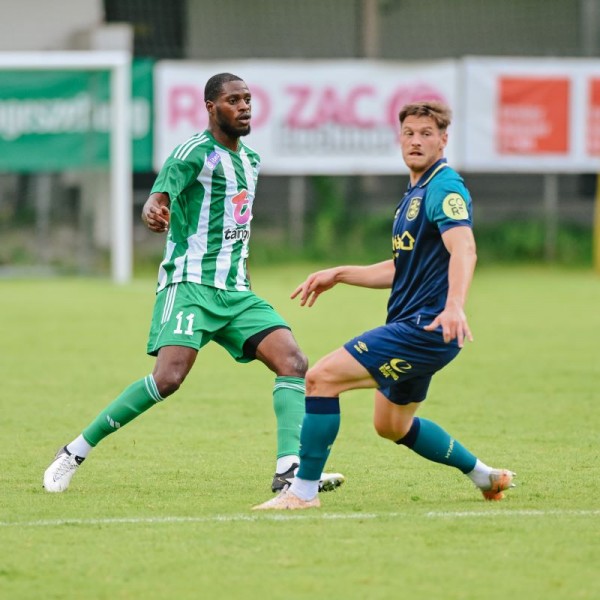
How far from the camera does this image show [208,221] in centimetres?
717

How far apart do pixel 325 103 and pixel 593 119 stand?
178 inches

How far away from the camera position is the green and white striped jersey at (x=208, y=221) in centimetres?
710

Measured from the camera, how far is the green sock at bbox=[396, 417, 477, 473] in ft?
21.2

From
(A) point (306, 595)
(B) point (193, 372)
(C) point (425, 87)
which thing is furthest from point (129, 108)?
(A) point (306, 595)

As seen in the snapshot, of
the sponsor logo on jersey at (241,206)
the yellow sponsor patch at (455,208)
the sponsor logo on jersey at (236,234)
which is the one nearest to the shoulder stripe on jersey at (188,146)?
the sponsor logo on jersey at (241,206)

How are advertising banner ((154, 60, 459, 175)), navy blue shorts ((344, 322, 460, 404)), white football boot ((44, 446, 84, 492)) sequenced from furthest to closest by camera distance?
advertising banner ((154, 60, 459, 175)), white football boot ((44, 446, 84, 492)), navy blue shorts ((344, 322, 460, 404))

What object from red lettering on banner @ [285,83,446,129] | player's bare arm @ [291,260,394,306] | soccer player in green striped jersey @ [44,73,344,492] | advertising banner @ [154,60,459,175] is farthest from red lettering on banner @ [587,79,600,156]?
player's bare arm @ [291,260,394,306]

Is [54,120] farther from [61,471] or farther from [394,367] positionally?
[394,367]

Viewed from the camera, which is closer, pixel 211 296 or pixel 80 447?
pixel 80 447

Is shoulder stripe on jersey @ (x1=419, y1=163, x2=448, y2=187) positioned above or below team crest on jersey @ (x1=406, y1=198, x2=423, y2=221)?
above

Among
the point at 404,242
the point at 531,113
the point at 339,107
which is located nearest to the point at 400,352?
the point at 404,242

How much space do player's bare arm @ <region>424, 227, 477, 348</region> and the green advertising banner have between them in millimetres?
16208

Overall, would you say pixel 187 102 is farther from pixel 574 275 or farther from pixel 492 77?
pixel 574 275

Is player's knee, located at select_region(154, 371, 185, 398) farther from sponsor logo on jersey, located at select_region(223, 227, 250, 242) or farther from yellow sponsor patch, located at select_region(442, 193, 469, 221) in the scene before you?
yellow sponsor patch, located at select_region(442, 193, 469, 221)
